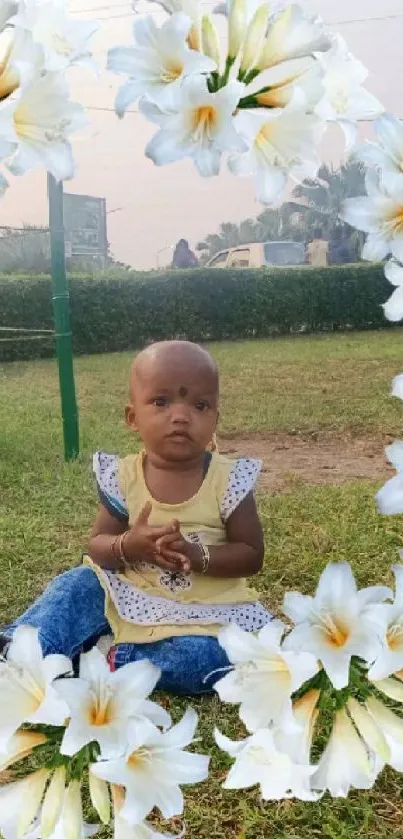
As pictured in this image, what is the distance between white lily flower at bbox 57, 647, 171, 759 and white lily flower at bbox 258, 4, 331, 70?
0.43 metres

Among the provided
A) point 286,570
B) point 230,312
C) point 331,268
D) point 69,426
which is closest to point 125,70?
point 286,570

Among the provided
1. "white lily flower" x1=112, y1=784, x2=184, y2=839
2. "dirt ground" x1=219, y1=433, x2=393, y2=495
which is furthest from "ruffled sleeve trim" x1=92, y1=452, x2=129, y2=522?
"dirt ground" x1=219, y1=433, x2=393, y2=495

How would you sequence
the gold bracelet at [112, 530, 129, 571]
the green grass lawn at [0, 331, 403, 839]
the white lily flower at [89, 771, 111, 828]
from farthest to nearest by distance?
the gold bracelet at [112, 530, 129, 571] → the green grass lawn at [0, 331, 403, 839] → the white lily flower at [89, 771, 111, 828]

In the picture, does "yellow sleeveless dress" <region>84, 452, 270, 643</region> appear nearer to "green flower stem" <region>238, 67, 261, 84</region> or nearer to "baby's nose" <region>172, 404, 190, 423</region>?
"baby's nose" <region>172, 404, 190, 423</region>

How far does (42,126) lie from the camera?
0.68 meters

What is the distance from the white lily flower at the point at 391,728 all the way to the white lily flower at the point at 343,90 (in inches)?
16.3

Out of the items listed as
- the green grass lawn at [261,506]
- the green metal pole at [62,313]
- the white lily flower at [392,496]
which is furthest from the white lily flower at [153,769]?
the green metal pole at [62,313]

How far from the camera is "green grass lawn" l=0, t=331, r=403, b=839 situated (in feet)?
4.78

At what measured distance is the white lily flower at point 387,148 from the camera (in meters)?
0.70

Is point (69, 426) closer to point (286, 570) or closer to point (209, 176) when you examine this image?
point (286, 570)

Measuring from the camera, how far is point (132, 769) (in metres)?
0.75

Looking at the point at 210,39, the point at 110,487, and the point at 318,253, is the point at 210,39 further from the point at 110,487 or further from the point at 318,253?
the point at 318,253

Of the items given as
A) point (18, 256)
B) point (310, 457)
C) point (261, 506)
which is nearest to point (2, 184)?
point (261, 506)

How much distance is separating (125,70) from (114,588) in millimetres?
1306
